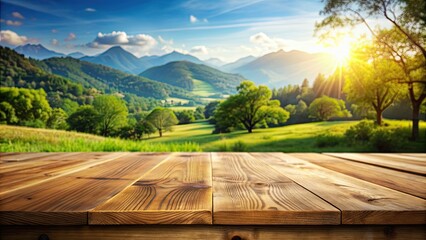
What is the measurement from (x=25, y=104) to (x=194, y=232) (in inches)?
368

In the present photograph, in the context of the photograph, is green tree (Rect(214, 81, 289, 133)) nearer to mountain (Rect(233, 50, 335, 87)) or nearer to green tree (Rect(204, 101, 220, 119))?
green tree (Rect(204, 101, 220, 119))

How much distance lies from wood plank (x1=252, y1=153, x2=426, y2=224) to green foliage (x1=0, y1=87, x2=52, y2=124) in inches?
356

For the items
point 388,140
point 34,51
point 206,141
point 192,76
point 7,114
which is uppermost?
point 34,51

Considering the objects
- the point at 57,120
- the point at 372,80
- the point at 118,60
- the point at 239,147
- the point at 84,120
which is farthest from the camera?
the point at 118,60

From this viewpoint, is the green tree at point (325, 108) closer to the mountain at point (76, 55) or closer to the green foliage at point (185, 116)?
the green foliage at point (185, 116)

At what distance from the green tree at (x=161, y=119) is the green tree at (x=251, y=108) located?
222 cm

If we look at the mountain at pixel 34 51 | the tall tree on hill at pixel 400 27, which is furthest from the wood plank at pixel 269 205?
the mountain at pixel 34 51

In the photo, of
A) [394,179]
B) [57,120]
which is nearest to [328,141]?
[57,120]

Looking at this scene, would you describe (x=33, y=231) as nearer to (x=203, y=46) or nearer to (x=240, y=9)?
(x=240, y=9)

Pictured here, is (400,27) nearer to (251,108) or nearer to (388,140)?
(388,140)

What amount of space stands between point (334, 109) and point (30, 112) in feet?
32.5

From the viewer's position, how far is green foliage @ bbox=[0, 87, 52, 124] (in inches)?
325

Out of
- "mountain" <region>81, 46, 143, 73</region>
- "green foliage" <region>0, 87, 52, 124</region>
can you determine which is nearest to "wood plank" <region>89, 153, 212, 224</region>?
"green foliage" <region>0, 87, 52, 124</region>

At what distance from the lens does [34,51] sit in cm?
925
